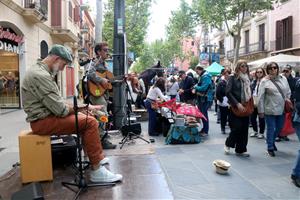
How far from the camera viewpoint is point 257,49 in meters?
34.3

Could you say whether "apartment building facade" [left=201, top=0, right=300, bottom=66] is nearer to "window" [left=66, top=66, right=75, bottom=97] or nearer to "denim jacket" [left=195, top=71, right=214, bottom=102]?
"window" [left=66, top=66, right=75, bottom=97]

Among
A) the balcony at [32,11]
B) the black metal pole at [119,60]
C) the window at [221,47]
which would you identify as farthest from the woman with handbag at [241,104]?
the window at [221,47]

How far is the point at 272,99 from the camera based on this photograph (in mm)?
6758

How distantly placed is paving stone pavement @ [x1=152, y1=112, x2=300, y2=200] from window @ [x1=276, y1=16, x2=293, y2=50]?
22207 millimetres

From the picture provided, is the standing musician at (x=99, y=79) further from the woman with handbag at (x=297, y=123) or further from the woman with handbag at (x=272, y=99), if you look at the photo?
the woman with handbag at (x=297, y=123)

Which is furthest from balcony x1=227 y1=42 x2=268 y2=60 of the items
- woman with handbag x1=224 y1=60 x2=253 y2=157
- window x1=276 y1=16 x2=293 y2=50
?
woman with handbag x1=224 y1=60 x2=253 y2=157

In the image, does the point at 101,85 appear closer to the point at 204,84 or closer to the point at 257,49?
the point at 204,84

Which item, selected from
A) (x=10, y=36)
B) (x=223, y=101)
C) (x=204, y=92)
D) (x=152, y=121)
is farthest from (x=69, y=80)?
(x=204, y=92)

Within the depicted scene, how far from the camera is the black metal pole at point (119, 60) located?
9500 millimetres

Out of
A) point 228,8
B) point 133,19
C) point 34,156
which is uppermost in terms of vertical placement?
point 133,19

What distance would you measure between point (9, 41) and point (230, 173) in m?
14.8

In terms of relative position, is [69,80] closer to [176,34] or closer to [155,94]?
[176,34]

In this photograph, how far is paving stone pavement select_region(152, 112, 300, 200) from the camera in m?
4.62

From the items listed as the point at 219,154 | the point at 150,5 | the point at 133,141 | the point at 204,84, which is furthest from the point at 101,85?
the point at 150,5
